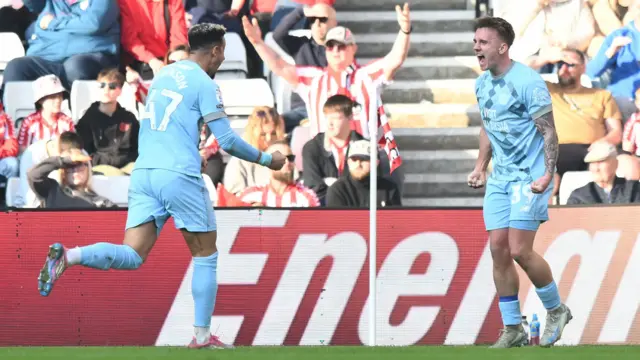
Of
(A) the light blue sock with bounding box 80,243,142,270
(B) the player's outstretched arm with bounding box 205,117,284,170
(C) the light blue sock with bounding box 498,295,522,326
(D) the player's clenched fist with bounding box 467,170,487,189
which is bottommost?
(C) the light blue sock with bounding box 498,295,522,326

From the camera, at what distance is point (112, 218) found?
9.51 m

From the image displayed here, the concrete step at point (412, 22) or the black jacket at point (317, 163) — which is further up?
the concrete step at point (412, 22)

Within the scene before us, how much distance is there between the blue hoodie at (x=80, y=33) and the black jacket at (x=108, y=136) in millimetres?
984

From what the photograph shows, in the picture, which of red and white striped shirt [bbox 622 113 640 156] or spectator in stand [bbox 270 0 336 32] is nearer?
red and white striped shirt [bbox 622 113 640 156]

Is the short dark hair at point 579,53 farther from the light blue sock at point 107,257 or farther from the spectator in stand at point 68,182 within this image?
the light blue sock at point 107,257

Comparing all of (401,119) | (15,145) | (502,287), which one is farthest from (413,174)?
(502,287)

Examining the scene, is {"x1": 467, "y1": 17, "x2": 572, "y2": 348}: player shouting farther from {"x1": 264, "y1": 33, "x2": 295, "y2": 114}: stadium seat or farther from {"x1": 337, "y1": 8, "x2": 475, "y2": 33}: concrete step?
{"x1": 337, "y1": 8, "x2": 475, "y2": 33}: concrete step

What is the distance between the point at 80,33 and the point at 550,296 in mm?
6602

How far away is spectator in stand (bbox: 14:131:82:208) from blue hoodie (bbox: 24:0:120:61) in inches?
49.4

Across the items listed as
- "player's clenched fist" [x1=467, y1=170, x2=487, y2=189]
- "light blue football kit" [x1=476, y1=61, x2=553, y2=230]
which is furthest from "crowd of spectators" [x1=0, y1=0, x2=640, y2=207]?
"light blue football kit" [x1=476, y1=61, x2=553, y2=230]

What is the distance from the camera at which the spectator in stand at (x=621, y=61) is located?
1277 centimetres

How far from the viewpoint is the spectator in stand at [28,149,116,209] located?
37.1 feet

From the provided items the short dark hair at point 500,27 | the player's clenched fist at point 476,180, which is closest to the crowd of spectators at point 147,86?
the player's clenched fist at point 476,180

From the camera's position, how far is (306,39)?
12.9 metres
